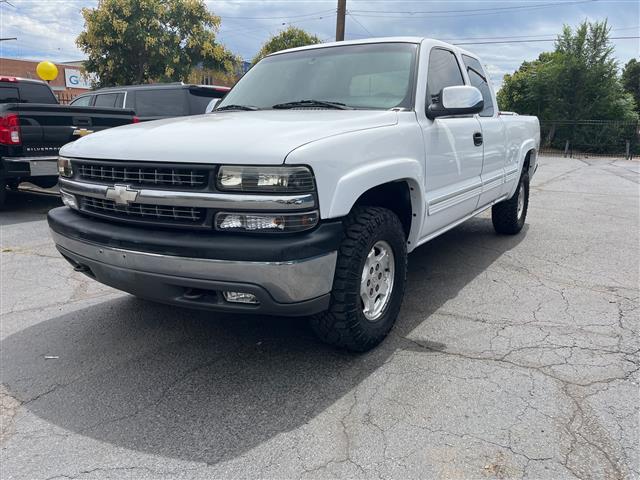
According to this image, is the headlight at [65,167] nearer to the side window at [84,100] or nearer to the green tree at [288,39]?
the side window at [84,100]

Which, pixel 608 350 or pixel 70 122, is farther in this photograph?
pixel 70 122

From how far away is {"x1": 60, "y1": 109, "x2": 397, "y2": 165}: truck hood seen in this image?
253 cm

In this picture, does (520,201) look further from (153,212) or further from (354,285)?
(153,212)

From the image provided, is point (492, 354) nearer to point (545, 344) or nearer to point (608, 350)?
point (545, 344)

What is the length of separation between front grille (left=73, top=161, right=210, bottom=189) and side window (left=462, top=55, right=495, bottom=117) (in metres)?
3.10

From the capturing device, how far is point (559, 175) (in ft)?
47.0

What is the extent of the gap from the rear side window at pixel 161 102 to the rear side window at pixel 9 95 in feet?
8.15

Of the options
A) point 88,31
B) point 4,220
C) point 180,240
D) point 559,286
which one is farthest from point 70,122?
point 88,31

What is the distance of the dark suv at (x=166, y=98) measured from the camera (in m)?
9.23

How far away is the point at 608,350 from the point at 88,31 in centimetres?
2355

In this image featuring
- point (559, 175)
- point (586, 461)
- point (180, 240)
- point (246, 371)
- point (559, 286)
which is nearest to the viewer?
point (586, 461)

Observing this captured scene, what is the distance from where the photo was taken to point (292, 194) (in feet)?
8.08

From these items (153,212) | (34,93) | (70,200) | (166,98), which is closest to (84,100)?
(34,93)

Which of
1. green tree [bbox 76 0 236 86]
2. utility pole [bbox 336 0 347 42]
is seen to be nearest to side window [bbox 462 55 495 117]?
utility pole [bbox 336 0 347 42]
